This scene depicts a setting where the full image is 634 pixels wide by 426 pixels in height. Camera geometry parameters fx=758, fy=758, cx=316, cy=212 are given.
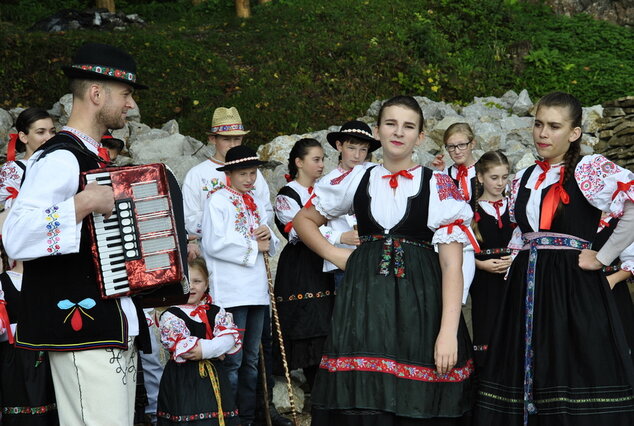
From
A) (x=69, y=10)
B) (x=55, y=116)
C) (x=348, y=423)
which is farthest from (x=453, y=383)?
(x=69, y=10)

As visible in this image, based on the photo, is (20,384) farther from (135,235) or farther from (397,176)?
(397,176)

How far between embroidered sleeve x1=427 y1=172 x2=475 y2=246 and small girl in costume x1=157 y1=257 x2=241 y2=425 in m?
1.83

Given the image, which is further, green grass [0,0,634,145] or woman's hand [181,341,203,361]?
green grass [0,0,634,145]

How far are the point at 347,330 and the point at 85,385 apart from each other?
47.7 inches

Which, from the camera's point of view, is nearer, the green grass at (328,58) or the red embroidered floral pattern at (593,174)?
the red embroidered floral pattern at (593,174)

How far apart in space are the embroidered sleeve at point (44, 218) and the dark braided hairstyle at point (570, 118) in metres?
2.50

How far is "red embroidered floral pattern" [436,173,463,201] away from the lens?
3.73 m

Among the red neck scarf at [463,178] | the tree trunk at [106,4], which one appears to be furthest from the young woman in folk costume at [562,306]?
the tree trunk at [106,4]

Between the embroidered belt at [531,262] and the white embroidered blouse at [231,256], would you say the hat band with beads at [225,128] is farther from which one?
the embroidered belt at [531,262]

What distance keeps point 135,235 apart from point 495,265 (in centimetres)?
334

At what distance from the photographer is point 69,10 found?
647 inches

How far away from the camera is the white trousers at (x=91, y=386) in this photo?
3.27m

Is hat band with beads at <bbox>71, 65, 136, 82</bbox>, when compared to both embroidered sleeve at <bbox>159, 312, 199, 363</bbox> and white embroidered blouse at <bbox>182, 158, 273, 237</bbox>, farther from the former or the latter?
white embroidered blouse at <bbox>182, 158, 273, 237</bbox>

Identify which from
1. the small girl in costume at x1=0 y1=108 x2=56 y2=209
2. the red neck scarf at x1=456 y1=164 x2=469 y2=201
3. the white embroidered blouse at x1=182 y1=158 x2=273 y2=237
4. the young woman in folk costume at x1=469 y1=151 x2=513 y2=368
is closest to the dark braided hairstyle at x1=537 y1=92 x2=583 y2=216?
the young woman in folk costume at x1=469 y1=151 x2=513 y2=368
